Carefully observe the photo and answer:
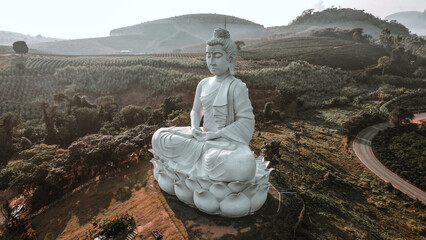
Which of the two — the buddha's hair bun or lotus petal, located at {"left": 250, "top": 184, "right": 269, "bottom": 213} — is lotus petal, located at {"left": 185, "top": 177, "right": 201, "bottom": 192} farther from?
the buddha's hair bun

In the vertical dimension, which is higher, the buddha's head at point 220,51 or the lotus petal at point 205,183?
the buddha's head at point 220,51

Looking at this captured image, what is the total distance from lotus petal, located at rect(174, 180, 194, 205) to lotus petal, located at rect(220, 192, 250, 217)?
3.18 feet

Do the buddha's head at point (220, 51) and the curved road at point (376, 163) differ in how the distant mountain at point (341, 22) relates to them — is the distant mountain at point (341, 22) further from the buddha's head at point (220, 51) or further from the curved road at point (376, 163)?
the buddha's head at point (220, 51)

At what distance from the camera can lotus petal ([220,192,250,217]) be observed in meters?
5.90

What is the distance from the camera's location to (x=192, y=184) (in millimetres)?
6281

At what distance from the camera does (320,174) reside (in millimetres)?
10500

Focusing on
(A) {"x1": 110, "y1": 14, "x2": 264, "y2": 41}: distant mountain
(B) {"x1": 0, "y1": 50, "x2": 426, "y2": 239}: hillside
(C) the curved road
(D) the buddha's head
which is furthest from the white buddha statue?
(A) {"x1": 110, "y1": 14, "x2": 264, "y2": 41}: distant mountain

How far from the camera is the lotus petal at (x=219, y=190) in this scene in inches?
230

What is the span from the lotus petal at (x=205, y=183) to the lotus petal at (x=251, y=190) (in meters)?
0.91

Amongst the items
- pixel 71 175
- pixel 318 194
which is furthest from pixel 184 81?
pixel 318 194

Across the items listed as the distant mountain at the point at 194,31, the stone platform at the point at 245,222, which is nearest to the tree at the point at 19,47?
the distant mountain at the point at 194,31

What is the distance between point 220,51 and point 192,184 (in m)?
3.80

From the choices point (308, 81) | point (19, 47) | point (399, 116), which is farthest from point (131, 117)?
point (19, 47)

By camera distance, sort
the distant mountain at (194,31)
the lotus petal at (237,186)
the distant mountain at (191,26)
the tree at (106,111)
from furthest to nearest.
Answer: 1. the distant mountain at (191,26)
2. the distant mountain at (194,31)
3. the tree at (106,111)
4. the lotus petal at (237,186)
